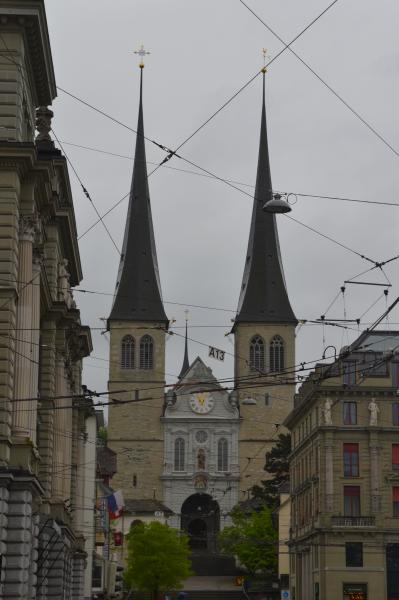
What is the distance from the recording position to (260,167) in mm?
122875

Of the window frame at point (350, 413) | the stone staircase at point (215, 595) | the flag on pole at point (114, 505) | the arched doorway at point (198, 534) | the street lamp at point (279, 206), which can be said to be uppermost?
the window frame at point (350, 413)

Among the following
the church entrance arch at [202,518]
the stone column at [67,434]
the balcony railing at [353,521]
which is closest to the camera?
the stone column at [67,434]

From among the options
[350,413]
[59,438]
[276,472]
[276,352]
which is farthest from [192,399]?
[59,438]

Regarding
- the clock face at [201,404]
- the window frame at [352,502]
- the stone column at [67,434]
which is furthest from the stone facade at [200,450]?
the stone column at [67,434]

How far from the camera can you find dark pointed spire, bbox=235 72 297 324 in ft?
406

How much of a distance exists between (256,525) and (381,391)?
2920 cm

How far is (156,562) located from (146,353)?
4370cm

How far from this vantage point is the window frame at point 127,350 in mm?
126250

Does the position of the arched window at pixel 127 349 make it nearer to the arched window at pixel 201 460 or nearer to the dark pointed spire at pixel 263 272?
the dark pointed spire at pixel 263 272

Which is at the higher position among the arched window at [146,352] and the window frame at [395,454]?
the arched window at [146,352]

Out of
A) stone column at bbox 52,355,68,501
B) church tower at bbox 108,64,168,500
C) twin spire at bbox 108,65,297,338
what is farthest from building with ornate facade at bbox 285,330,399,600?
twin spire at bbox 108,65,297,338

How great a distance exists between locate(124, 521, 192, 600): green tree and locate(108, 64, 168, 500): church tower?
32.8m

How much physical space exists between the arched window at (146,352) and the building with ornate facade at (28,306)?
8797cm

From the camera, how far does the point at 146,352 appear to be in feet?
417
